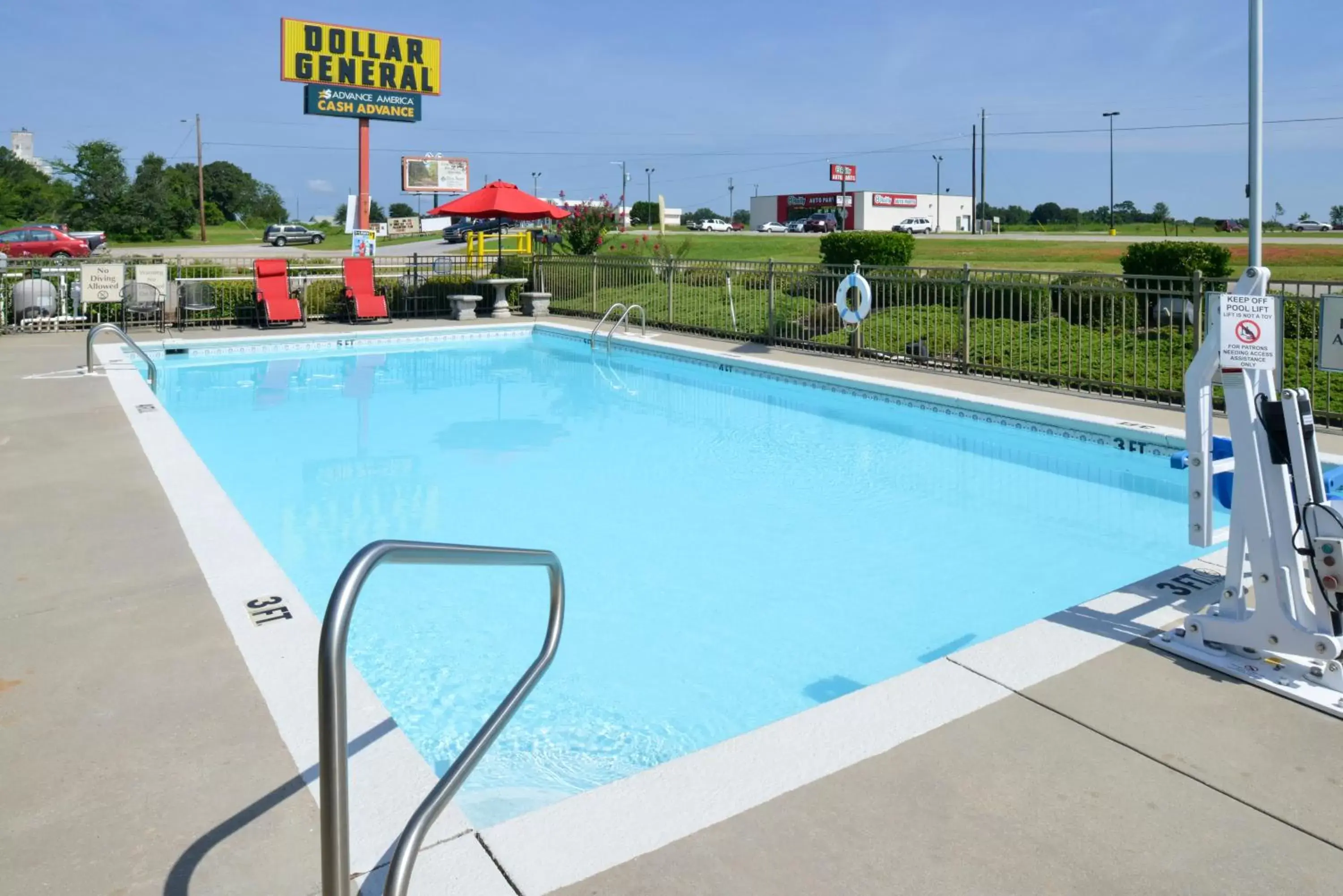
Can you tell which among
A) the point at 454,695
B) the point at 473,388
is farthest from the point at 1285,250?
the point at 454,695

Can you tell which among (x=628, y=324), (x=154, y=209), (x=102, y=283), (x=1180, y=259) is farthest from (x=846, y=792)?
(x=154, y=209)

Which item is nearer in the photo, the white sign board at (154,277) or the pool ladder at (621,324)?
the pool ladder at (621,324)

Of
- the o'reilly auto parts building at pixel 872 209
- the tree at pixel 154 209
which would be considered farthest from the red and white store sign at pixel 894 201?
the tree at pixel 154 209

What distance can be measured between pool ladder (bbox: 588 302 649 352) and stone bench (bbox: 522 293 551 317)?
278 centimetres

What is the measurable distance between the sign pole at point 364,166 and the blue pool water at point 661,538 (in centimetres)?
1355

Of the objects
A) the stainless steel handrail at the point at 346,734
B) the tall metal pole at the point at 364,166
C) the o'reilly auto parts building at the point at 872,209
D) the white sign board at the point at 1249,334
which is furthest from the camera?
the o'reilly auto parts building at the point at 872,209

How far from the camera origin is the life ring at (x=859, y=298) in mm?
13211

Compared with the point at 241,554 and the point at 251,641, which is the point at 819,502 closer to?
the point at 241,554

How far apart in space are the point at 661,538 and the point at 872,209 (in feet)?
244

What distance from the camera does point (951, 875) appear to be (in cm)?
269

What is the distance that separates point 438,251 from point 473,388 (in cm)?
3622

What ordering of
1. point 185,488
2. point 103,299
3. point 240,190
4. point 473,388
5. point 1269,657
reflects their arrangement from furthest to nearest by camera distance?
1. point 240,190
2. point 103,299
3. point 473,388
4. point 185,488
5. point 1269,657

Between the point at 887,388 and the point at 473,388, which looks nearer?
the point at 887,388

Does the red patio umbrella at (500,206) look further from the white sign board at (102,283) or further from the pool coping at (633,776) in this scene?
the pool coping at (633,776)
